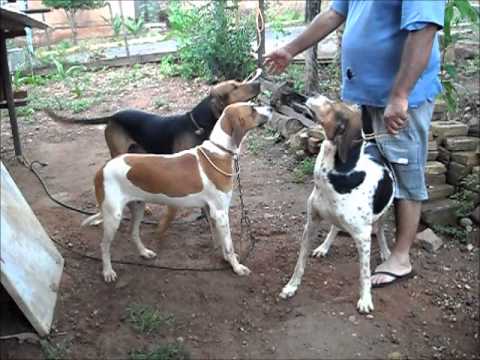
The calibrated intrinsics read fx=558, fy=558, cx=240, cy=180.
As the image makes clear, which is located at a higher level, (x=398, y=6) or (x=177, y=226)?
(x=398, y=6)

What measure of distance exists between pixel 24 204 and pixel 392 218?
2.94 metres

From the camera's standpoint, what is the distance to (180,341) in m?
3.25

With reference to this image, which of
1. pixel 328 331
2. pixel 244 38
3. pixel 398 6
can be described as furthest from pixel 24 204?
pixel 244 38

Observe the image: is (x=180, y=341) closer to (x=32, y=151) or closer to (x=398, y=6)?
(x=398, y=6)

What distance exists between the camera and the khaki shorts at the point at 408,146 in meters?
3.40

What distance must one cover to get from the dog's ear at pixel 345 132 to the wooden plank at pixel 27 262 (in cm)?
192

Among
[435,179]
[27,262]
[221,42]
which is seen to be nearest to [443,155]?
[435,179]

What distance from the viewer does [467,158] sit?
4.86m

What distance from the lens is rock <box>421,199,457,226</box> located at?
4621 millimetres

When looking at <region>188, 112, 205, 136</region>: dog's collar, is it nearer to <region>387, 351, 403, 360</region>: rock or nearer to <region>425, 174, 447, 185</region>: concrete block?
<region>425, 174, 447, 185</region>: concrete block

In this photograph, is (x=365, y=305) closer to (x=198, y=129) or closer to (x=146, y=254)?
(x=146, y=254)

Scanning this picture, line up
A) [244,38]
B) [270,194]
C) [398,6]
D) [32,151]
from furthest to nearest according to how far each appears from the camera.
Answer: [244,38], [32,151], [270,194], [398,6]

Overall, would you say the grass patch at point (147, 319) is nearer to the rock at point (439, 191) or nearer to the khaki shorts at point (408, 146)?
the khaki shorts at point (408, 146)

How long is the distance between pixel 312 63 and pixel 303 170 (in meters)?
2.27
